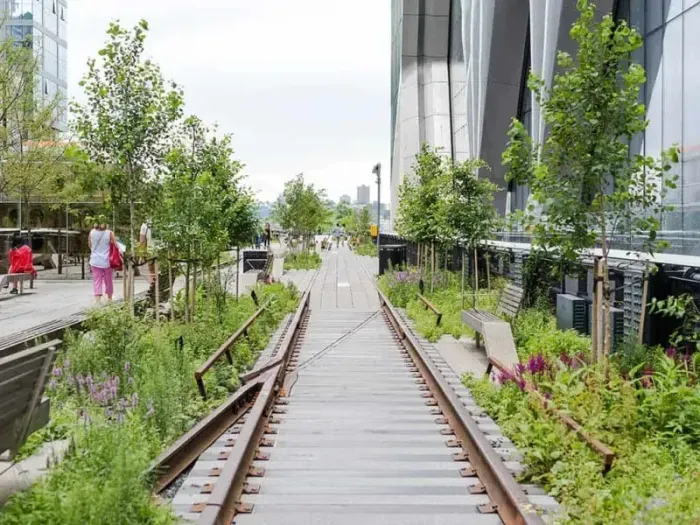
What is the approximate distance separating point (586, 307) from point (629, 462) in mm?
6885

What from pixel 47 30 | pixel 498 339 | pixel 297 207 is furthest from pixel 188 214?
pixel 47 30

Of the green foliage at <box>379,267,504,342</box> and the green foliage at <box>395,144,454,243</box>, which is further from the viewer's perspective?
Answer: the green foliage at <box>395,144,454,243</box>

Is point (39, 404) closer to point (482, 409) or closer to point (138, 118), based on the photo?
point (482, 409)

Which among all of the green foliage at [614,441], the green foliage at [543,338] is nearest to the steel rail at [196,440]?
the green foliage at [614,441]

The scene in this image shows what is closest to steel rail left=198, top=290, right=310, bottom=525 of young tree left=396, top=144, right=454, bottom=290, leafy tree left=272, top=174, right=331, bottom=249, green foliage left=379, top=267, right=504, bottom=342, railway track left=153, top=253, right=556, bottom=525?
railway track left=153, top=253, right=556, bottom=525

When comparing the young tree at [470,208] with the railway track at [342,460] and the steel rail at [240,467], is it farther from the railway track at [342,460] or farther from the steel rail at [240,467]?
the steel rail at [240,467]

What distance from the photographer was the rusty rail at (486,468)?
179 inches

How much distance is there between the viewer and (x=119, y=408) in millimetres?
6445

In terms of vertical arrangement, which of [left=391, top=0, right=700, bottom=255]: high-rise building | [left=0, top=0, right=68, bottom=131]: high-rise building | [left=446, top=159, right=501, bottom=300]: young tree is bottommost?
[left=446, top=159, right=501, bottom=300]: young tree

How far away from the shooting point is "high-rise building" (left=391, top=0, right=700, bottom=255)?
15656mm

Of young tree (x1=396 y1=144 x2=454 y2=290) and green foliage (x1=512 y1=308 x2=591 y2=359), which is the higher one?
young tree (x1=396 y1=144 x2=454 y2=290)

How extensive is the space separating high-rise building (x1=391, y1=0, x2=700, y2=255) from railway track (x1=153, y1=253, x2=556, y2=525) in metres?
4.87

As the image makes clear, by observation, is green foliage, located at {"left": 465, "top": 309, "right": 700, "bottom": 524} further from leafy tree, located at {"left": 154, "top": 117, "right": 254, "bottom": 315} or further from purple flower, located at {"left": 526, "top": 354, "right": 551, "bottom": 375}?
leafy tree, located at {"left": 154, "top": 117, "right": 254, "bottom": 315}

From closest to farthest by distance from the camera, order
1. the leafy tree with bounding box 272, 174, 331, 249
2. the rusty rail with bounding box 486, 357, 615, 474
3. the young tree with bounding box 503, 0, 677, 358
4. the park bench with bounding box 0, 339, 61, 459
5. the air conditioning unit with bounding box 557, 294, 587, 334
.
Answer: the park bench with bounding box 0, 339, 61, 459 < the rusty rail with bounding box 486, 357, 615, 474 < the young tree with bounding box 503, 0, 677, 358 < the air conditioning unit with bounding box 557, 294, 587, 334 < the leafy tree with bounding box 272, 174, 331, 249
